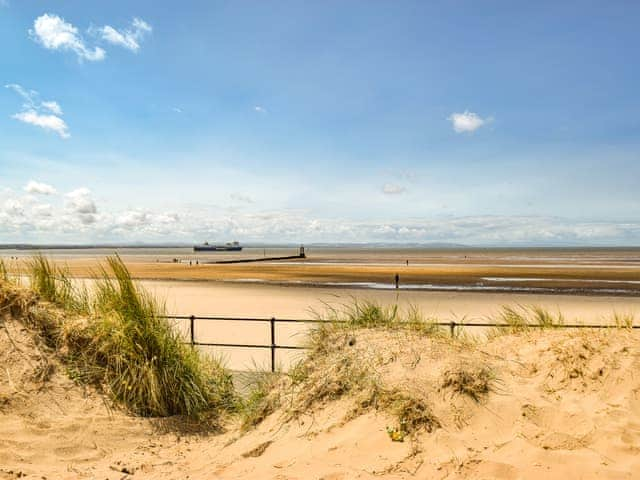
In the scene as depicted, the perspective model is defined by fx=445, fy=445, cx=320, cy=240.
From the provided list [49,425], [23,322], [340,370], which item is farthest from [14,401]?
[340,370]

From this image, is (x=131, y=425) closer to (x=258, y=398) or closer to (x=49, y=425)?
(x=49, y=425)

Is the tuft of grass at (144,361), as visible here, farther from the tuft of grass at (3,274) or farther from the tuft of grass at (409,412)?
the tuft of grass at (409,412)

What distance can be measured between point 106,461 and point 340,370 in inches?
116

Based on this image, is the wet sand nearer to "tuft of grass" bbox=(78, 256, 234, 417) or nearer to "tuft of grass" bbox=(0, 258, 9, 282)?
"tuft of grass" bbox=(78, 256, 234, 417)

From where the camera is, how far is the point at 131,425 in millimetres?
5895

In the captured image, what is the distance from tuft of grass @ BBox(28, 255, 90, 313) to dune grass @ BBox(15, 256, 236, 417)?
14.0 inches

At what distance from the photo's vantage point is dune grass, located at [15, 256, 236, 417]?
6.33m

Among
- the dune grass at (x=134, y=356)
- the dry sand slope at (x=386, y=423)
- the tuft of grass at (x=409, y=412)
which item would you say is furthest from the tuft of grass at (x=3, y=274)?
the tuft of grass at (x=409, y=412)

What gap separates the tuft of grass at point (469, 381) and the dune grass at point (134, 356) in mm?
3360

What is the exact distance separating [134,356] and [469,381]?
15.1 ft

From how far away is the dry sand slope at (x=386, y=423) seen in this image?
4.29 meters

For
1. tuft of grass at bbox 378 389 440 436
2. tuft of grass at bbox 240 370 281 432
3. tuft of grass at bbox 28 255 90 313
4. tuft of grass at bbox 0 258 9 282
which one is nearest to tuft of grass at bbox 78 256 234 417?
tuft of grass at bbox 240 370 281 432

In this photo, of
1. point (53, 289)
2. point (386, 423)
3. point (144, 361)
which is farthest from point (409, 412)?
point (53, 289)

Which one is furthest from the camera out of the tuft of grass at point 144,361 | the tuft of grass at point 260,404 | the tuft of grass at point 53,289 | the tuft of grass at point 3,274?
the tuft of grass at point 53,289
